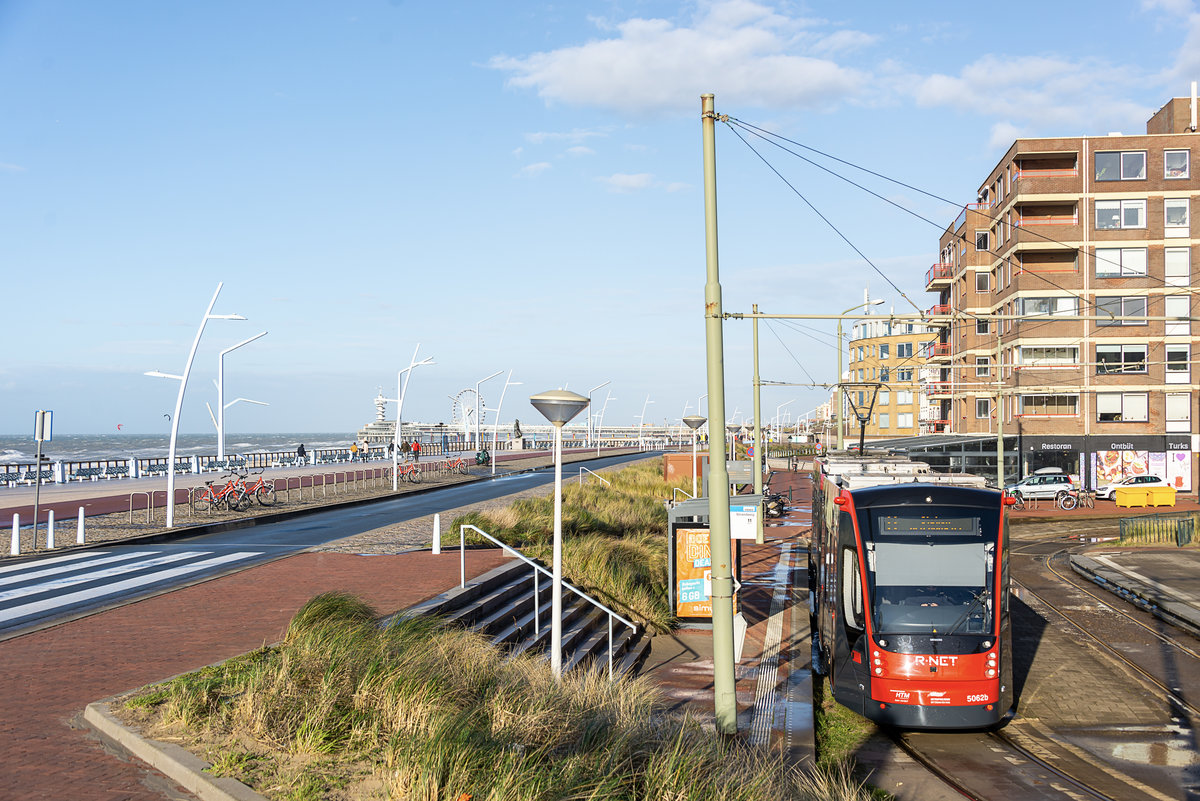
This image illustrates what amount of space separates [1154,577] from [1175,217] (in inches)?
1311

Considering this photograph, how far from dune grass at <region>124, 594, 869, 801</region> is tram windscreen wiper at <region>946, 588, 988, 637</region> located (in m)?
3.47

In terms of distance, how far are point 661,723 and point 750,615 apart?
406 inches

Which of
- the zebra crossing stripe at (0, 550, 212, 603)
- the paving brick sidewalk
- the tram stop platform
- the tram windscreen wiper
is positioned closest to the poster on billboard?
the paving brick sidewalk

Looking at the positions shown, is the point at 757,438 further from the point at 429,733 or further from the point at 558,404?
the point at 429,733

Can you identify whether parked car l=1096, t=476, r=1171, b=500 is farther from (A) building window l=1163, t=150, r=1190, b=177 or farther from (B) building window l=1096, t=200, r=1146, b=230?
(A) building window l=1163, t=150, r=1190, b=177

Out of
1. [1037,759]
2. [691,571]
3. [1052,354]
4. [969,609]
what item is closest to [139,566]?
[691,571]

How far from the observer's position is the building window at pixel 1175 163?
163 feet

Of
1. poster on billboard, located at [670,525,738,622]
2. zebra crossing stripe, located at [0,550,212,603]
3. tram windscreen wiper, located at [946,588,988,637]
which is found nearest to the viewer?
tram windscreen wiper, located at [946,588,988,637]

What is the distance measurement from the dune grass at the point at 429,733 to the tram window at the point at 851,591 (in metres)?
3.12

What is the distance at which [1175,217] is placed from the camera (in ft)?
164

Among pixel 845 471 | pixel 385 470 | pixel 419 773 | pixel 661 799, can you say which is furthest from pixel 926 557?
pixel 385 470

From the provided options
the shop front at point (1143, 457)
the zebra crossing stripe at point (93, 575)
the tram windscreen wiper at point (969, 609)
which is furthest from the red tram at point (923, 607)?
the shop front at point (1143, 457)

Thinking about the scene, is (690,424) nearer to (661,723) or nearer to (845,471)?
(845,471)

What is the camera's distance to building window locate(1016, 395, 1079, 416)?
52.0 metres
